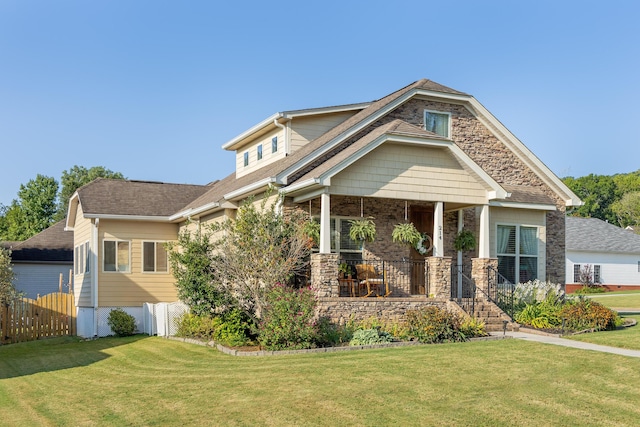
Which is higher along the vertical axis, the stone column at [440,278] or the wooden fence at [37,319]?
the stone column at [440,278]

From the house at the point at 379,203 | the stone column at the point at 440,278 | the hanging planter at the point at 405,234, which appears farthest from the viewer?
the hanging planter at the point at 405,234

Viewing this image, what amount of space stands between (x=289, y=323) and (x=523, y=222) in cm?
1127

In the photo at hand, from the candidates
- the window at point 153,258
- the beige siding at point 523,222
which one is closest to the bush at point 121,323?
the window at point 153,258

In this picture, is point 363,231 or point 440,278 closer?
point 363,231

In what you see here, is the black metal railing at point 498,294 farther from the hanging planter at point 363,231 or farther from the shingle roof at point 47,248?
the shingle roof at point 47,248

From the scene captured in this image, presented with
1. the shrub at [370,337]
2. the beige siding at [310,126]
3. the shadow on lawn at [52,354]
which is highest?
the beige siding at [310,126]

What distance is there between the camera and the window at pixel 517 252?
76.4 feet

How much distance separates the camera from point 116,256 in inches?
996

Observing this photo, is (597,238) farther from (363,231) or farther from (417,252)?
(363,231)

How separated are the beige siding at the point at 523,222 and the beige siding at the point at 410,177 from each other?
3.09 m

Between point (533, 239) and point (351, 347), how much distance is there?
35.1 feet

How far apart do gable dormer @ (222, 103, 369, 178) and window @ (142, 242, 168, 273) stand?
191 inches

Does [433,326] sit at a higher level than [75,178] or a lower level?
lower

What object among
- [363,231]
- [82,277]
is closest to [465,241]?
[363,231]
